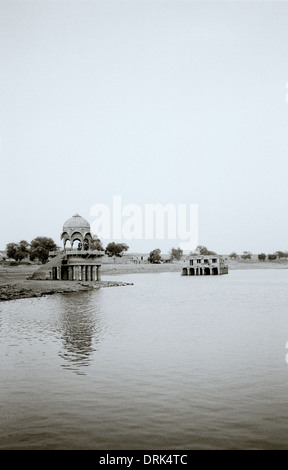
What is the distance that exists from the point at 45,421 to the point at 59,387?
10.6ft

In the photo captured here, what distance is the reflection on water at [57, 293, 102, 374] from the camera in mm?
20381

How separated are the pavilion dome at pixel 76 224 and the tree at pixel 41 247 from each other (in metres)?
32.0

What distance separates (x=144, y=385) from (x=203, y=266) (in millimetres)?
119268

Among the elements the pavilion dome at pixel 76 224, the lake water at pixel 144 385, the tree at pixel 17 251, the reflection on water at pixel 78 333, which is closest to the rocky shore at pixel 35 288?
the reflection on water at pixel 78 333

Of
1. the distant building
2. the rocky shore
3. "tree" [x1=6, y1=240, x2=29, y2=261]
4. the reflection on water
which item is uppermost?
"tree" [x1=6, y1=240, x2=29, y2=261]

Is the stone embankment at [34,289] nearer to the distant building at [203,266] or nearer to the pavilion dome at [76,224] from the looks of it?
the pavilion dome at [76,224]

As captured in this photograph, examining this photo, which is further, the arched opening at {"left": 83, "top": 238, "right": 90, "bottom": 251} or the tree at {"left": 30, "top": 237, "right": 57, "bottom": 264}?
the tree at {"left": 30, "top": 237, "right": 57, "bottom": 264}

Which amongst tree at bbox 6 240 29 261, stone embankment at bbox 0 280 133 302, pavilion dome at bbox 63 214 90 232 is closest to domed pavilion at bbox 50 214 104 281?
pavilion dome at bbox 63 214 90 232

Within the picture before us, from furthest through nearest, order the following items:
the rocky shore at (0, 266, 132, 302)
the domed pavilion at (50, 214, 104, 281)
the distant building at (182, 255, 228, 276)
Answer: the distant building at (182, 255, 228, 276), the domed pavilion at (50, 214, 104, 281), the rocky shore at (0, 266, 132, 302)

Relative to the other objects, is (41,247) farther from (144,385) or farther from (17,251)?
(144,385)

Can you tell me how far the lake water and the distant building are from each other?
102 metres

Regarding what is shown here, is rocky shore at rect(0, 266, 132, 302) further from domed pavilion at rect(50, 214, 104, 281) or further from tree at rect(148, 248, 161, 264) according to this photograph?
tree at rect(148, 248, 161, 264)

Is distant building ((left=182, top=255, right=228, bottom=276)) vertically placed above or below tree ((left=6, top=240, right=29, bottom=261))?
below
